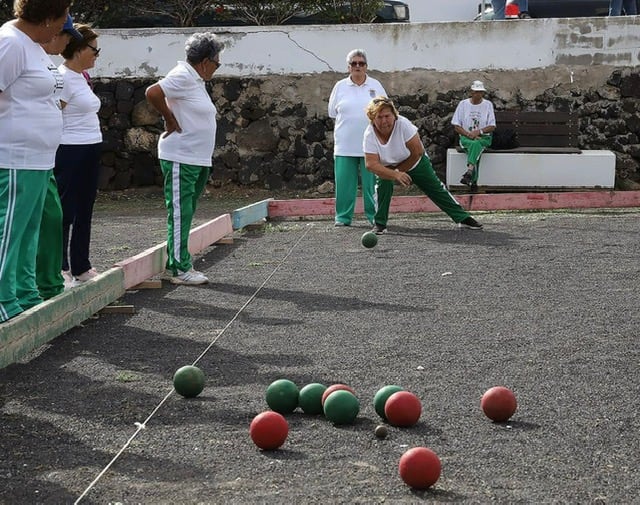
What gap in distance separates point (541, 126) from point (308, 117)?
3.13 meters

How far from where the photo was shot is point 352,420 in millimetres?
4117

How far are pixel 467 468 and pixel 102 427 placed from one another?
1.44m

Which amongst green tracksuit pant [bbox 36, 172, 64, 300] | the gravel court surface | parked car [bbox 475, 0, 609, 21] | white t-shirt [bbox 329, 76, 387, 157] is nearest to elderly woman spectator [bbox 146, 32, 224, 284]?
the gravel court surface

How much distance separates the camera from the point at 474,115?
1359 centimetres

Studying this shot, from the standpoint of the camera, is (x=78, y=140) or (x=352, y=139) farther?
(x=352, y=139)

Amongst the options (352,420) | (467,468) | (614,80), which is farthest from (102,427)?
(614,80)

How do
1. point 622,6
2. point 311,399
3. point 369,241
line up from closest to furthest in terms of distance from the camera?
point 311,399, point 369,241, point 622,6

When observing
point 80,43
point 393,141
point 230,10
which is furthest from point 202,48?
point 230,10

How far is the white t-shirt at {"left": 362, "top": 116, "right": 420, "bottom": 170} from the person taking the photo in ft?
32.5

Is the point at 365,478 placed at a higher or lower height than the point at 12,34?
lower

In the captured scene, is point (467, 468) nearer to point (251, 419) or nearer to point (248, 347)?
point (251, 419)

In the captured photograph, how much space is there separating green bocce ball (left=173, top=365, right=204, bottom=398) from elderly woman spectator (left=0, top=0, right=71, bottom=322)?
1105mm

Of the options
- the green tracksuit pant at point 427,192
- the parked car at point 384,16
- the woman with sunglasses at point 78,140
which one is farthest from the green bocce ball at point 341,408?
the parked car at point 384,16

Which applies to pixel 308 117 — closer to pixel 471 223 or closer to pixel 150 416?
pixel 471 223
